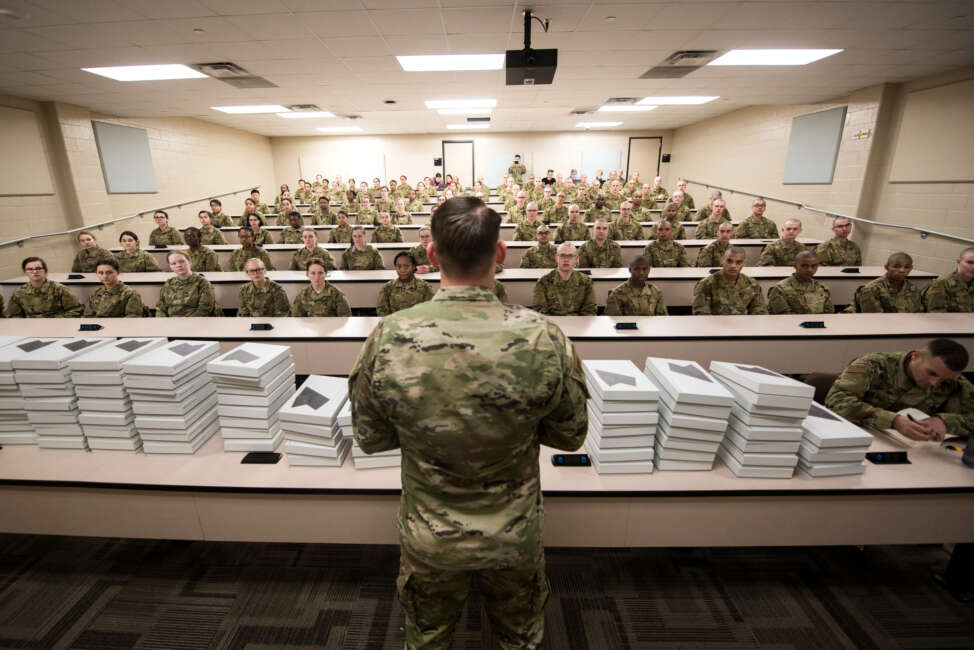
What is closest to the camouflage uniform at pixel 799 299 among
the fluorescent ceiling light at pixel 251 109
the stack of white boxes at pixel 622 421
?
the stack of white boxes at pixel 622 421

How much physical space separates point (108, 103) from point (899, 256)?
1006cm

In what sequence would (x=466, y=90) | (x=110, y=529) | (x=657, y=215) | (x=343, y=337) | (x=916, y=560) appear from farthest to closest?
(x=657, y=215), (x=466, y=90), (x=343, y=337), (x=916, y=560), (x=110, y=529)

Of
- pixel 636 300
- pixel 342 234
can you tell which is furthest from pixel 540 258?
pixel 342 234

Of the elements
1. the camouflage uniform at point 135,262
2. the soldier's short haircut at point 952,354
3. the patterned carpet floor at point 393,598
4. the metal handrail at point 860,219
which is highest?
the metal handrail at point 860,219

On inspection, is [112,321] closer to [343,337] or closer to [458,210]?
[343,337]

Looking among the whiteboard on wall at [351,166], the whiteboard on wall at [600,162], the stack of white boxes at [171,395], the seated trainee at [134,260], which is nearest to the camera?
the stack of white boxes at [171,395]

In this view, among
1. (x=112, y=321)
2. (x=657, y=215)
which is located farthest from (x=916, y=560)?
(x=657, y=215)

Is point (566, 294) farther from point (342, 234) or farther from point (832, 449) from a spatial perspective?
point (342, 234)

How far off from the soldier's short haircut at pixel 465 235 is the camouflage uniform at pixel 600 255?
4.39 m

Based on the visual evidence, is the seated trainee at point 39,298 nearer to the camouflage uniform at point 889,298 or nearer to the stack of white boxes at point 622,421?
the stack of white boxes at point 622,421

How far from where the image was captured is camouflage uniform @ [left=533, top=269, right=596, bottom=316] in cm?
Answer: 368

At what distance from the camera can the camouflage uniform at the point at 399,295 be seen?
3791 mm

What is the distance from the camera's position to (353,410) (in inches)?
38.9

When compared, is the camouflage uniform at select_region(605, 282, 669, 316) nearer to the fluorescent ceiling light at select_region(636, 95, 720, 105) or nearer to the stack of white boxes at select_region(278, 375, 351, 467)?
the stack of white boxes at select_region(278, 375, 351, 467)
